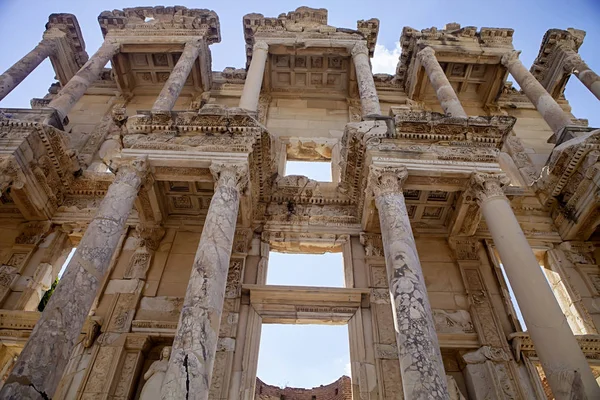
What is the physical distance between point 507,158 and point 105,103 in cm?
1517

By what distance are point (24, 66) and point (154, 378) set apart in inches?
432

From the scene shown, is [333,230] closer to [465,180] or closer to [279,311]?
[279,311]

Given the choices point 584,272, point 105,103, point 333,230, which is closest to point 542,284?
point 584,272

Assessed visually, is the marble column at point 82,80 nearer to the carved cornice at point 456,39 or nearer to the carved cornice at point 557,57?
the carved cornice at point 456,39

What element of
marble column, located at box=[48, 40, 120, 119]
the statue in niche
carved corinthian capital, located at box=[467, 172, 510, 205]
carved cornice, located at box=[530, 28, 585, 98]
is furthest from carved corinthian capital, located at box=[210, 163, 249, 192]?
carved cornice, located at box=[530, 28, 585, 98]

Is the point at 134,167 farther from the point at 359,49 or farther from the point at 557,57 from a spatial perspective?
the point at 557,57

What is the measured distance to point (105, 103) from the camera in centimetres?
1587

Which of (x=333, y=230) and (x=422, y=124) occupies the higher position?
(x=422, y=124)

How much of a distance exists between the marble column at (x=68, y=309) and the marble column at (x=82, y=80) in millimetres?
5038

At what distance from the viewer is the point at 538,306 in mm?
6965

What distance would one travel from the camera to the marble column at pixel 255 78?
11.6 m

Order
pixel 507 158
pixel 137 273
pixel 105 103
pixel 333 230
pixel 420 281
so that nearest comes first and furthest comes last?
1. pixel 420 281
2. pixel 137 273
3. pixel 333 230
4. pixel 507 158
5. pixel 105 103

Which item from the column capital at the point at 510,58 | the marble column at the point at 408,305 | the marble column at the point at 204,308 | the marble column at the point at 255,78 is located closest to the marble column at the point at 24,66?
the marble column at the point at 255,78

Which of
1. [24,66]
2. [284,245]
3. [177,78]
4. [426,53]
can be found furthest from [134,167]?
[426,53]
